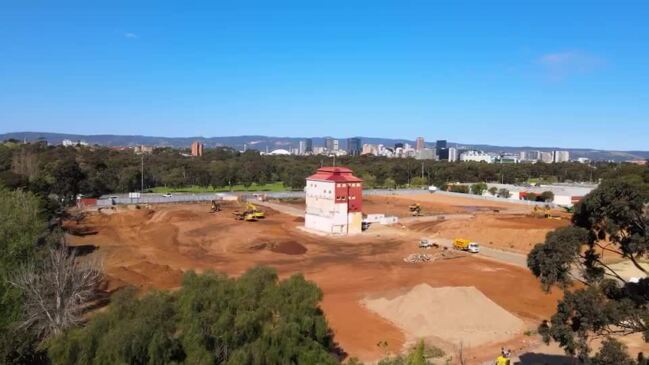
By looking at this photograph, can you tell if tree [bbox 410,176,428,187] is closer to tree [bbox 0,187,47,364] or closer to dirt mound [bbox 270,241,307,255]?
dirt mound [bbox 270,241,307,255]

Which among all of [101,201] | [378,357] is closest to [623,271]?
[378,357]

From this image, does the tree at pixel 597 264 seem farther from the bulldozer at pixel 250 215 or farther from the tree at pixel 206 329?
the bulldozer at pixel 250 215

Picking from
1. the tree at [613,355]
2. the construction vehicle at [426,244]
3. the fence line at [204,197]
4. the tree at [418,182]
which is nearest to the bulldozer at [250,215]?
the fence line at [204,197]

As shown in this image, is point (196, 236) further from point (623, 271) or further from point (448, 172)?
point (448, 172)

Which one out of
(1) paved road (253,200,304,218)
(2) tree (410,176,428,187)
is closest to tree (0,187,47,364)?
(1) paved road (253,200,304,218)

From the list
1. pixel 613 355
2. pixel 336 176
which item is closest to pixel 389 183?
pixel 336 176

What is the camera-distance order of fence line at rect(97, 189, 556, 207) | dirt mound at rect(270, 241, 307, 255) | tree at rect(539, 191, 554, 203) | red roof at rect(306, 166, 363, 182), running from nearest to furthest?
dirt mound at rect(270, 241, 307, 255), red roof at rect(306, 166, 363, 182), fence line at rect(97, 189, 556, 207), tree at rect(539, 191, 554, 203)

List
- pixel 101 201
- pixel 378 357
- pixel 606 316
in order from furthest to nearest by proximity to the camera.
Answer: pixel 101 201, pixel 378 357, pixel 606 316
